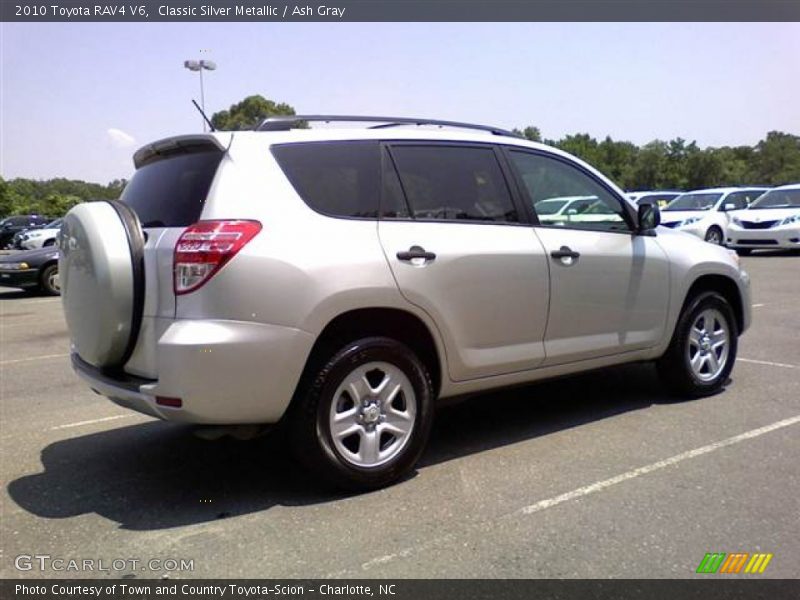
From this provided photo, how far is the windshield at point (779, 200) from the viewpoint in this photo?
60.9 feet

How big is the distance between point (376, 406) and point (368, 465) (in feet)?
1.01

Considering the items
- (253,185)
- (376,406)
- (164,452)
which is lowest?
(164,452)

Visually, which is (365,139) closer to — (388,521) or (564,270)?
(564,270)

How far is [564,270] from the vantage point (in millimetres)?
4559

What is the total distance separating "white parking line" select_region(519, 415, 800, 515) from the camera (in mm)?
3641

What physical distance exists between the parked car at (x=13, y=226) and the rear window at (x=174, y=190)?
3067 cm

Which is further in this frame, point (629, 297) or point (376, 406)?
point (629, 297)

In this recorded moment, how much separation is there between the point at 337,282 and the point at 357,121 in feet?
3.80

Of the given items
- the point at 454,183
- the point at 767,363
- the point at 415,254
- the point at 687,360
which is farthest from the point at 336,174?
the point at 767,363


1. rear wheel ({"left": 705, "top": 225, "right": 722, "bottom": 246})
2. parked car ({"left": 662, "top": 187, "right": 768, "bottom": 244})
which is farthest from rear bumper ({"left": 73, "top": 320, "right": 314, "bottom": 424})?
rear wheel ({"left": 705, "top": 225, "right": 722, "bottom": 246})

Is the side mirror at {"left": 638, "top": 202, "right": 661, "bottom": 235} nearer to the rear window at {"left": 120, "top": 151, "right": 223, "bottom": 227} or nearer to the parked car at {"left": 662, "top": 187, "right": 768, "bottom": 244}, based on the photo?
the rear window at {"left": 120, "top": 151, "right": 223, "bottom": 227}

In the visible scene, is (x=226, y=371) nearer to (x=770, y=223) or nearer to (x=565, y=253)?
(x=565, y=253)

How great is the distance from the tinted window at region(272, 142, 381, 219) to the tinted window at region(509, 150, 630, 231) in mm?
1073

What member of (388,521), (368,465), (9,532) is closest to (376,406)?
(368,465)
